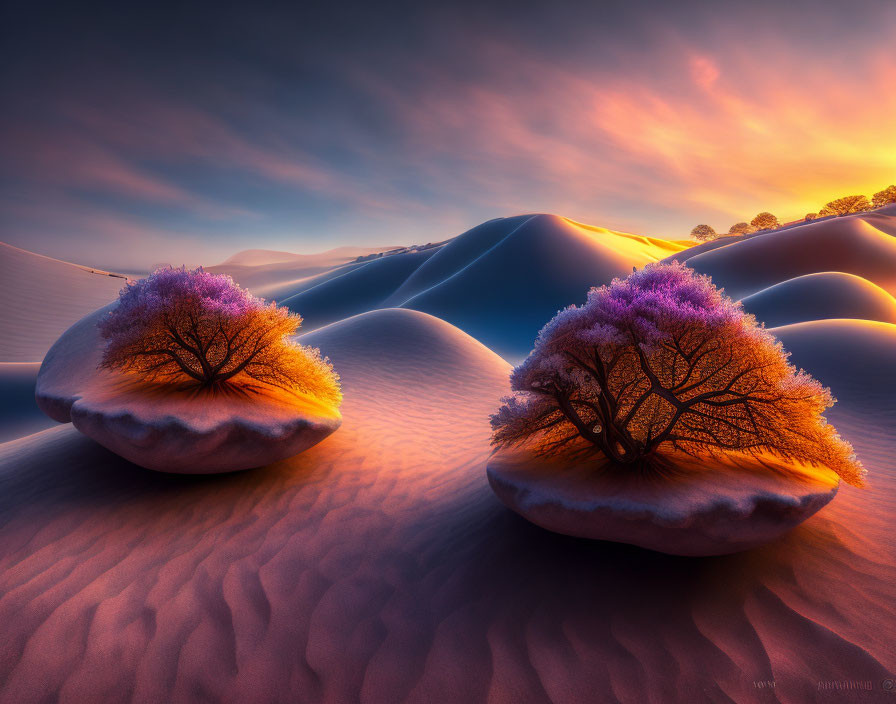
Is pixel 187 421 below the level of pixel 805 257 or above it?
below

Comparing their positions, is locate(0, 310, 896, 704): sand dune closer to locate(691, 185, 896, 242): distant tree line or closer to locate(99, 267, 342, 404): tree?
locate(99, 267, 342, 404): tree

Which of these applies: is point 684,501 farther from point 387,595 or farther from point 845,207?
point 845,207

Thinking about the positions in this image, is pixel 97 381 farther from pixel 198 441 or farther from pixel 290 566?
pixel 290 566

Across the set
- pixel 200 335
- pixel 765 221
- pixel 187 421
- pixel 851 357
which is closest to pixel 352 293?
pixel 200 335

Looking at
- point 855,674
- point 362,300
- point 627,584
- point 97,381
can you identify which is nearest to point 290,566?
point 627,584

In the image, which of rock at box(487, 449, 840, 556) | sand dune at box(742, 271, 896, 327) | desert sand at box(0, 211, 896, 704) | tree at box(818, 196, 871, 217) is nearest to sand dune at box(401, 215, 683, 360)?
sand dune at box(742, 271, 896, 327)

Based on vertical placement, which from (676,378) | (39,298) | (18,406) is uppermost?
(676,378)
